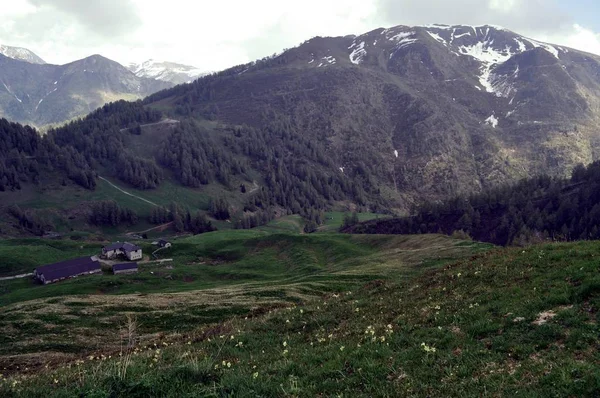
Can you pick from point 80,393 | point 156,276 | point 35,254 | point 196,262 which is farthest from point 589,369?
point 35,254

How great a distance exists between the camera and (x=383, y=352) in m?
16.7

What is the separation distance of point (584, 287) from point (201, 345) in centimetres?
2017

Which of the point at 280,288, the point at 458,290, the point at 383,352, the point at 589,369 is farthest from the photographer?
the point at 280,288

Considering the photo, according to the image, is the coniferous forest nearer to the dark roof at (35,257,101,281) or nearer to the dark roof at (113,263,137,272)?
the dark roof at (113,263,137,272)

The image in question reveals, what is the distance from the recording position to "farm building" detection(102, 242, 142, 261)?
133000 millimetres

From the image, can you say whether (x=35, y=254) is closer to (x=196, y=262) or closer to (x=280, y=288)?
(x=196, y=262)

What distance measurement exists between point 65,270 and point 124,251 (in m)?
27.8

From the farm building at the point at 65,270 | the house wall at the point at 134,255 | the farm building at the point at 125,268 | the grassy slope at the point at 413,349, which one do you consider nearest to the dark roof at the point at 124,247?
the house wall at the point at 134,255

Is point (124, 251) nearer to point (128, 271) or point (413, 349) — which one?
point (128, 271)

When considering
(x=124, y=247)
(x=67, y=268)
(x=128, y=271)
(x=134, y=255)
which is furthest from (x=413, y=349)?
(x=124, y=247)

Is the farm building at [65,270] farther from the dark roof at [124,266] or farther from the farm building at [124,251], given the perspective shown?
the farm building at [124,251]

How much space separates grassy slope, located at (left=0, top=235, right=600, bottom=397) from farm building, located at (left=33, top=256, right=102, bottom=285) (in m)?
94.4

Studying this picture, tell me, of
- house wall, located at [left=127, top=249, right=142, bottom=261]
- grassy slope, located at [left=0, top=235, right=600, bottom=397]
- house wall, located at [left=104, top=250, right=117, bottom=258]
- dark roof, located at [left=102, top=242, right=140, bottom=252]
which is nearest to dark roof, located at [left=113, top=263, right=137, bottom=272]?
house wall, located at [left=127, top=249, right=142, bottom=261]

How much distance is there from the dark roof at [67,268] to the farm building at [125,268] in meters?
5.49
